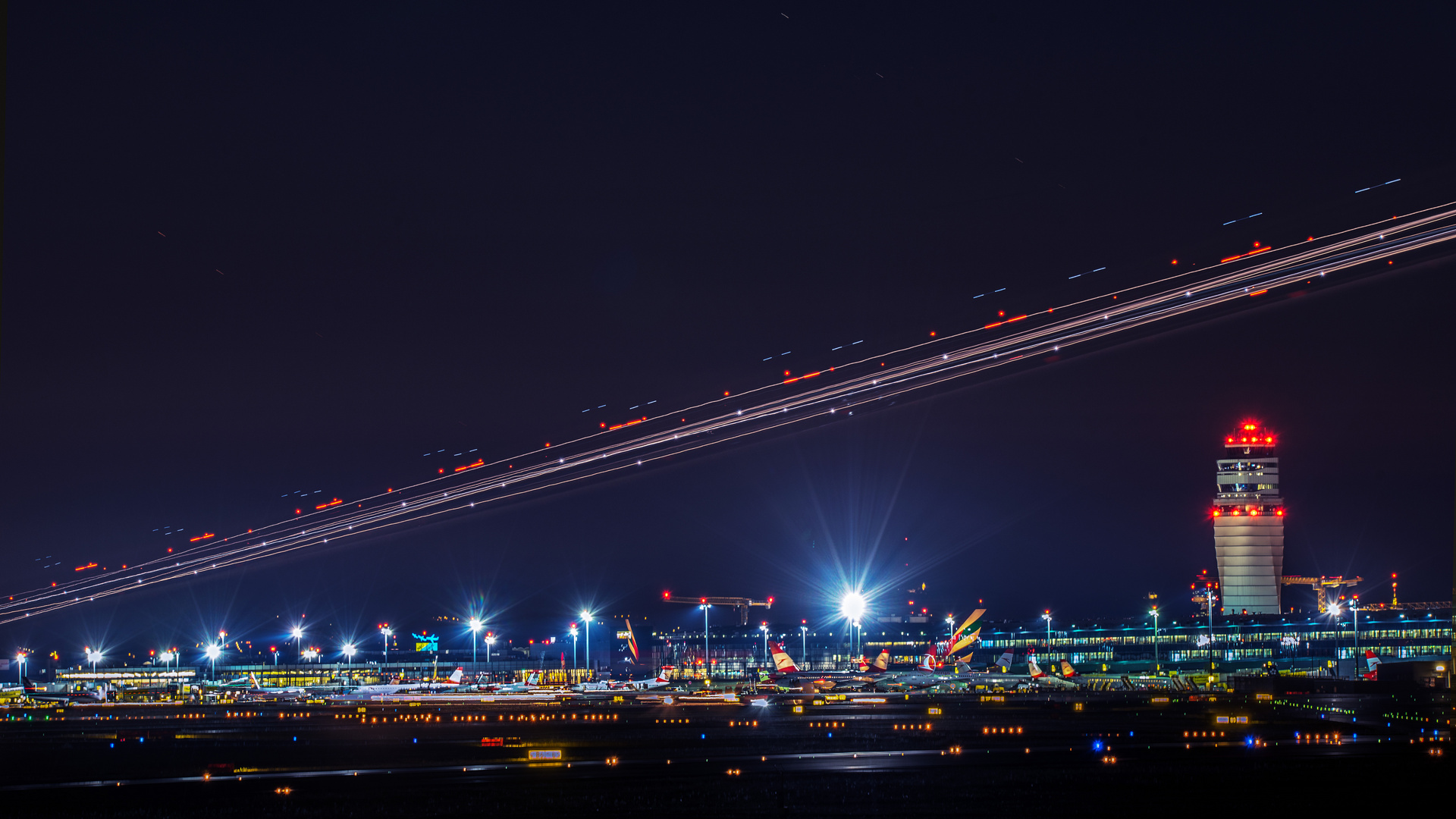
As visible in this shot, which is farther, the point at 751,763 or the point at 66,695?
the point at 66,695

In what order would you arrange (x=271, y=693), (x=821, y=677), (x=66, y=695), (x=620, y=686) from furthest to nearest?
1. (x=821, y=677)
2. (x=271, y=693)
3. (x=66, y=695)
4. (x=620, y=686)

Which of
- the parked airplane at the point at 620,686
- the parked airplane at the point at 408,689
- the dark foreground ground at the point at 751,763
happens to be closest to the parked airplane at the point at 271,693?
the parked airplane at the point at 408,689

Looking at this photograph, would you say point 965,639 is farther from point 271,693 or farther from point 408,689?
point 271,693

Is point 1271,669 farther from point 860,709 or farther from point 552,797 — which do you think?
point 552,797

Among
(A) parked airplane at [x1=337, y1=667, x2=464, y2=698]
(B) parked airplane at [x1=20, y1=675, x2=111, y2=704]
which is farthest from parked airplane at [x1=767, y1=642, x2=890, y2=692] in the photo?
(B) parked airplane at [x1=20, y1=675, x2=111, y2=704]

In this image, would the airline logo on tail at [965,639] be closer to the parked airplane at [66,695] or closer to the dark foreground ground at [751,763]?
the dark foreground ground at [751,763]

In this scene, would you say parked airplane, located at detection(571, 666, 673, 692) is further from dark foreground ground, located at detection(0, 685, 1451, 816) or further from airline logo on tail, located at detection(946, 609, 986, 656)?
airline logo on tail, located at detection(946, 609, 986, 656)

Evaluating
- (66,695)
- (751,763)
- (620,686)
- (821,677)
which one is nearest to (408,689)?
(620,686)

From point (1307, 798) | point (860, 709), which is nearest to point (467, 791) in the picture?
point (1307, 798)
